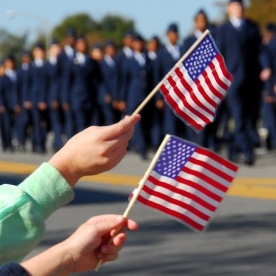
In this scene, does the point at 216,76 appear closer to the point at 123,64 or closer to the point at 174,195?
the point at 174,195

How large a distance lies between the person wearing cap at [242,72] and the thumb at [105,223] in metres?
14.8

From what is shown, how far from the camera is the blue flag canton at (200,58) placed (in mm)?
4109

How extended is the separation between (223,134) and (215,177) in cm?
1653

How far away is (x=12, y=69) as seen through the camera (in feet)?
Answer: 95.1

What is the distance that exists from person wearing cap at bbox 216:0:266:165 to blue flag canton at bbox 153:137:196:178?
1393cm

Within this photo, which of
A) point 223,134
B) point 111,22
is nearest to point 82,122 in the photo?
point 223,134

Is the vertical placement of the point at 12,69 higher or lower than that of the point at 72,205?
lower

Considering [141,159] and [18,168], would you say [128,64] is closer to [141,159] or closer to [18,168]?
[141,159]

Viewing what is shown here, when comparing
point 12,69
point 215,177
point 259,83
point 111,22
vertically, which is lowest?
point 111,22

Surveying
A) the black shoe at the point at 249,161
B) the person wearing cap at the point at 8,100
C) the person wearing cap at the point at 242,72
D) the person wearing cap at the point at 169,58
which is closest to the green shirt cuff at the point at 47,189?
the person wearing cap at the point at 242,72

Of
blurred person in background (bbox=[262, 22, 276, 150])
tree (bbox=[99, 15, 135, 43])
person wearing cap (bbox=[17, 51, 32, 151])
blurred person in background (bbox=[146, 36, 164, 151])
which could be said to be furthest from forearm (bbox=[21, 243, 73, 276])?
tree (bbox=[99, 15, 135, 43])

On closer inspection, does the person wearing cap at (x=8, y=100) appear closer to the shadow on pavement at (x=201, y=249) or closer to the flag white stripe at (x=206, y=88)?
the shadow on pavement at (x=201, y=249)

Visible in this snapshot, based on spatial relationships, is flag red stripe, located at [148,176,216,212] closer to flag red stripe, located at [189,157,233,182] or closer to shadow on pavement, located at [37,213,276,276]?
flag red stripe, located at [189,157,233,182]

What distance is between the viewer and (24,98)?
2794cm
